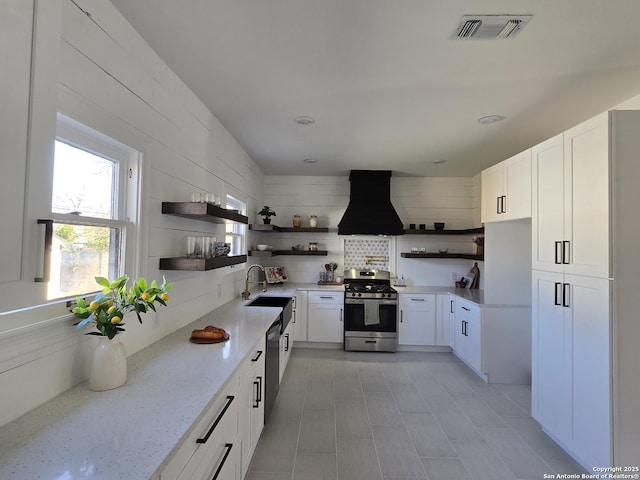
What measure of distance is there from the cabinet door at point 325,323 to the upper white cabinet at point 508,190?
2230mm

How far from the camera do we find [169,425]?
102 cm

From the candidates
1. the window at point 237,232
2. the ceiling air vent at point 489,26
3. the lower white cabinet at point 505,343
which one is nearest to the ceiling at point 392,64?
the ceiling air vent at point 489,26

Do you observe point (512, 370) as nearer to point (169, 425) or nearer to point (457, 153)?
point (457, 153)

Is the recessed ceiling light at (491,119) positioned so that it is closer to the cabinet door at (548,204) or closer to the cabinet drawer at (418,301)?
the cabinet door at (548,204)

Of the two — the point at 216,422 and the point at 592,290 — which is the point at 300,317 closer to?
the point at 216,422

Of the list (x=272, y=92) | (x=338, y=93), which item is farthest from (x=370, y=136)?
(x=272, y=92)

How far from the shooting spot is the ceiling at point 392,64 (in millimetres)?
1487

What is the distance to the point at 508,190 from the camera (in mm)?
2881

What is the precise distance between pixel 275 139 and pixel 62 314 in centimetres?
254

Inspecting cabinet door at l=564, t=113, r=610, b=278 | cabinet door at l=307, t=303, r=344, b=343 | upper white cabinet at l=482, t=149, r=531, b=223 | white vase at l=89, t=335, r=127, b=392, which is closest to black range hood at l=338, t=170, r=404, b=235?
cabinet door at l=307, t=303, r=344, b=343

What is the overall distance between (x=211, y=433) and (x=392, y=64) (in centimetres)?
218

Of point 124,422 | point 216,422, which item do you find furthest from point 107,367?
point 216,422

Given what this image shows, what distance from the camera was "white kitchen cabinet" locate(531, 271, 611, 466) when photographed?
1.83m

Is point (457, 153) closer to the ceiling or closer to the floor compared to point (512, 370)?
closer to the ceiling
